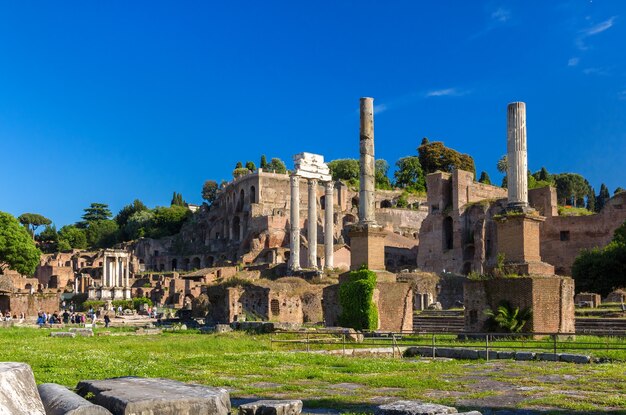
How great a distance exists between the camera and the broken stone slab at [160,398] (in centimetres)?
687

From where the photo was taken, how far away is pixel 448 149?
4732 inches

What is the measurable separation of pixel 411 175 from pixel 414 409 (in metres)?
116

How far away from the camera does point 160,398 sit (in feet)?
23.0

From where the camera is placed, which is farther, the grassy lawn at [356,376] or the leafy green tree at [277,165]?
the leafy green tree at [277,165]

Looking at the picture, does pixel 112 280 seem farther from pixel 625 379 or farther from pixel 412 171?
pixel 625 379

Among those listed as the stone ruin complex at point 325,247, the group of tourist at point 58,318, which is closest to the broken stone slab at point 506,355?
the stone ruin complex at point 325,247

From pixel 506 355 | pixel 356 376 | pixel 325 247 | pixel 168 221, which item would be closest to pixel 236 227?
pixel 168 221

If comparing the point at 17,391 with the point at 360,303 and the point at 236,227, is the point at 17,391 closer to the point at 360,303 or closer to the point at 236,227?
the point at 360,303

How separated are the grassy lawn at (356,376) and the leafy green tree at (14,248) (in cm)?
5464

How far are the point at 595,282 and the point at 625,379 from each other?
4185 cm

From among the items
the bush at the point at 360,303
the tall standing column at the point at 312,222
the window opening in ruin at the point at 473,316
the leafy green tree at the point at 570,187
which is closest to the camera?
the window opening in ruin at the point at 473,316

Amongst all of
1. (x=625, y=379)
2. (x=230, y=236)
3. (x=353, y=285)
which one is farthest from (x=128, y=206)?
(x=625, y=379)

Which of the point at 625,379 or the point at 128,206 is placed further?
the point at 128,206

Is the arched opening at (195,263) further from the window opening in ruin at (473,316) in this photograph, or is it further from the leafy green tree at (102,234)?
the window opening in ruin at (473,316)
